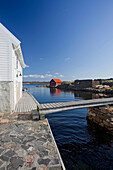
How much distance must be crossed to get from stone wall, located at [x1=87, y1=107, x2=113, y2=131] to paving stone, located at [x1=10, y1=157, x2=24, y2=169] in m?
7.55

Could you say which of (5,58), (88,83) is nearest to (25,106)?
(5,58)

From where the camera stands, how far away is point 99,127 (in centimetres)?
855

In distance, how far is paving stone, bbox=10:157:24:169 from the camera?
2795mm

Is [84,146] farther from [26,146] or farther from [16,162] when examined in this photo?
[16,162]

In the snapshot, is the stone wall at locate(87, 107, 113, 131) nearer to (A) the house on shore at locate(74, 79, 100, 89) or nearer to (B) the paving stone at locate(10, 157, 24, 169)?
(B) the paving stone at locate(10, 157, 24, 169)

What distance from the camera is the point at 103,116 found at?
27.8 ft

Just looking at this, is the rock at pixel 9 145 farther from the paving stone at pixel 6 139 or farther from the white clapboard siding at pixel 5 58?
the white clapboard siding at pixel 5 58

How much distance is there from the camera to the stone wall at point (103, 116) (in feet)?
25.9

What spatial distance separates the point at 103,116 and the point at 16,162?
7.93 metres

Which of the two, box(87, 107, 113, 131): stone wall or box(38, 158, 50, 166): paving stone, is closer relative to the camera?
box(38, 158, 50, 166): paving stone

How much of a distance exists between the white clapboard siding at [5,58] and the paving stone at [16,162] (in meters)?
5.93

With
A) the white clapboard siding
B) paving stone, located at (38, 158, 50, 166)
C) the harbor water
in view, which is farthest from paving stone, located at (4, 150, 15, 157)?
the white clapboard siding

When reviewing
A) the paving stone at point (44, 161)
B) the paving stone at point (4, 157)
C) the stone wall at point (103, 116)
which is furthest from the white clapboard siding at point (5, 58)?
the stone wall at point (103, 116)

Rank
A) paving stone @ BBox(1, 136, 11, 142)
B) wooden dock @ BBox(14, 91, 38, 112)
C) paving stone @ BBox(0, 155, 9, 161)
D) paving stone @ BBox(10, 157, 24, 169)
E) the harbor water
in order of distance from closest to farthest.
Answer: paving stone @ BBox(10, 157, 24, 169) < paving stone @ BBox(0, 155, 9, 161) < paving stone @ BBox(1, 136, 11, 142) < the harbor water < wooden dock @ BBox(14, 91, 38, 112)
